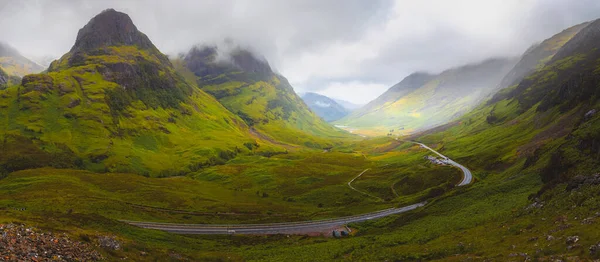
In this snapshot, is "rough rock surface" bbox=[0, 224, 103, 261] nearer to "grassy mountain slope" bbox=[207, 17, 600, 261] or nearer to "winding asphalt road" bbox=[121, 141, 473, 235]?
"grassy mountain slope" bbox=[207, 17, 600, 261]

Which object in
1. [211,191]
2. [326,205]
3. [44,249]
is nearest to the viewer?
[44,249]

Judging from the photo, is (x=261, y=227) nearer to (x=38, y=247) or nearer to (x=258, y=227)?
(x=258, y=227)

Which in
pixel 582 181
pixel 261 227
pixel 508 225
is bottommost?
pixel 261 227

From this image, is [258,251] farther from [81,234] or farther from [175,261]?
[81,234]

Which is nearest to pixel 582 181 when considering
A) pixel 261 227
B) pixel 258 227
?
pixel 261 227

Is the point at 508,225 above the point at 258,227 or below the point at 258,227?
above

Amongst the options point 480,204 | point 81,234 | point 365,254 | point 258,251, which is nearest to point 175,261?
point 81,234

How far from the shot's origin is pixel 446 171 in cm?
14800

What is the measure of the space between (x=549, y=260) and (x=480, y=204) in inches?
2237

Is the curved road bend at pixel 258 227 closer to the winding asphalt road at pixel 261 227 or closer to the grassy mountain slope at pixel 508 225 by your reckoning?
the winding asphalt road at pixel 261 227

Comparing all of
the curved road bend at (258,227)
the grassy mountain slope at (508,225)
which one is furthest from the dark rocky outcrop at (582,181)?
the curved road bend at (258,227)

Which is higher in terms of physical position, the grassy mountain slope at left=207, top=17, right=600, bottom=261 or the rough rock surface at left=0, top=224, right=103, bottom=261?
the rough rock surface at left=0, top=224, right=103, bottom=261

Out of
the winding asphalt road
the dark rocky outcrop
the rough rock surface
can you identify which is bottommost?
the winding asphalt road

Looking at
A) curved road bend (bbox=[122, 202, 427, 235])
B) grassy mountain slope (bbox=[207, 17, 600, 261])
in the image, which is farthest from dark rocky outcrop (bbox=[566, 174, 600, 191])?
curved road bend (bbox=[122, 202, 427, 235])
